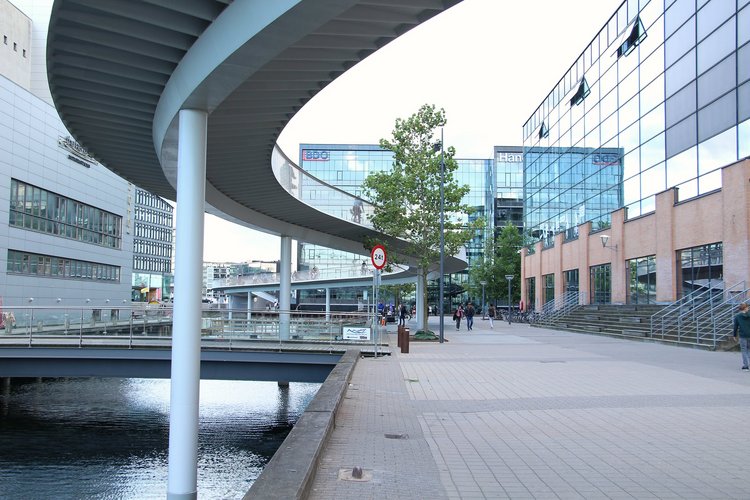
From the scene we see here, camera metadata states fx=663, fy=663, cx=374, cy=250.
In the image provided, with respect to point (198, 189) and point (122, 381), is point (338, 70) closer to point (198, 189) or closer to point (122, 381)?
A: point (198, 189)

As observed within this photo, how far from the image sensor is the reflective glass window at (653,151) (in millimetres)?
31078

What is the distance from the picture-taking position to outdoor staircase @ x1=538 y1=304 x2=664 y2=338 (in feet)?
92.9

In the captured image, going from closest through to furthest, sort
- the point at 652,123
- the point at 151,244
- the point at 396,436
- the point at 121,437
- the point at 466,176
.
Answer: the point at 396,436, the point at 121,437, the point at 652,123, the point at 466,176, the point at 151,244

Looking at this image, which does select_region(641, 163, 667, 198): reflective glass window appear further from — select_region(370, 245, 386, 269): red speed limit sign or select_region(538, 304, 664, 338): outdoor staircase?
select_region(370, 245, 386, 269): red speed limit sign

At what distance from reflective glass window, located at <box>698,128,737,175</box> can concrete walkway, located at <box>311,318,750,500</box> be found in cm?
1258

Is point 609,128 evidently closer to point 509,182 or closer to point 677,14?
point 677,14

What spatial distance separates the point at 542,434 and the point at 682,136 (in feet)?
82.0

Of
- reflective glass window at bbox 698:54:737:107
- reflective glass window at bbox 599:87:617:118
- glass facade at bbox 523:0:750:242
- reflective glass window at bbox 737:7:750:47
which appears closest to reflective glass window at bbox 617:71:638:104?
glass facade at bbox 523:0:750:242

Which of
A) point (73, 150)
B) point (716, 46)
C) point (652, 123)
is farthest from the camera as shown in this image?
point (73, 150)

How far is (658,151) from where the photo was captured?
31.4 meters

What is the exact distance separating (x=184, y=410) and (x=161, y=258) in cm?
13123

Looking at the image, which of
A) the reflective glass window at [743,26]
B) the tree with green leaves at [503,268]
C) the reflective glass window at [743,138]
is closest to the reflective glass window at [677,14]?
the reflective glass window at [743,26]

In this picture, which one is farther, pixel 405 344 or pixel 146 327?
pixel 405 344

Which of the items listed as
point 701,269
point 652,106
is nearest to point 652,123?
point 652,106
